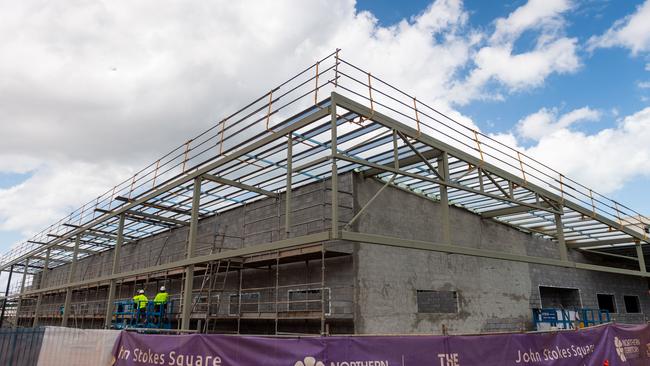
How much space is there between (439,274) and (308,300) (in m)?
4.49

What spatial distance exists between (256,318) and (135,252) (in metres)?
14.0

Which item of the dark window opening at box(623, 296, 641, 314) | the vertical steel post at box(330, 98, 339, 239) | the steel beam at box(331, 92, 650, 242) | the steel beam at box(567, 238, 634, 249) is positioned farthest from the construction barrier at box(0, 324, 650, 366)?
the dark window opening at box(623, 296, 641, 314)

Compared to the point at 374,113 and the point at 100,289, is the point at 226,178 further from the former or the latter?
the point at 100,289

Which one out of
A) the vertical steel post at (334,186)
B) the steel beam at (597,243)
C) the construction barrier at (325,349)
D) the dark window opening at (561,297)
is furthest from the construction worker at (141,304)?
the steel beam at (597,243)

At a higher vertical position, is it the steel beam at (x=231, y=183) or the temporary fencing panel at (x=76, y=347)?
the steel beam at (x=231, y=183)

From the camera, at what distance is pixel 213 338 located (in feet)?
23.4

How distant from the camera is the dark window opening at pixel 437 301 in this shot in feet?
44.2

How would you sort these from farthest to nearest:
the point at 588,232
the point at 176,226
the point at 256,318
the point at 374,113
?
the point at 176,226, the point at 588,232, the point at 256,318, the point at 374,113

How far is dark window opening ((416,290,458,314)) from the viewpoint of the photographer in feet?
44.2

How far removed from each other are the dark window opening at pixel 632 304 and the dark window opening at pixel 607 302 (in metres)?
0.97

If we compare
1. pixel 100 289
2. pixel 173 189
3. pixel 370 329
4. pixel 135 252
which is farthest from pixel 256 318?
pixel 100 289

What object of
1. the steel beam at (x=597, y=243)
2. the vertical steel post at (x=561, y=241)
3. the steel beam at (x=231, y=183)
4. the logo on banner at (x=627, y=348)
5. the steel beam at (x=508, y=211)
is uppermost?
the steel beam at (x=231, y=183)

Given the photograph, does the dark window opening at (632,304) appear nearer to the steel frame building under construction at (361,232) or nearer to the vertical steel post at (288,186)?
the steel frame building under construction at (361,232)

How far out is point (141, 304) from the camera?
1567 centimetres
